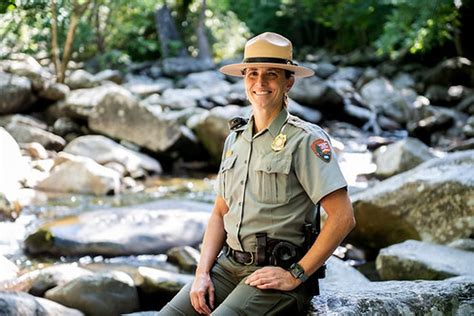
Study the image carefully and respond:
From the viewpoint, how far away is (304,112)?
15102mm

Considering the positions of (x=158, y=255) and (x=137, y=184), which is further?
(x=137, y=184)

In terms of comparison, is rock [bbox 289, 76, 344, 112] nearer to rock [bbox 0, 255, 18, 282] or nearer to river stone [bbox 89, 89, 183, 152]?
river stone [bbox 89, 89, 183, 152]

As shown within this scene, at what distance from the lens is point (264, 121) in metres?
2.62

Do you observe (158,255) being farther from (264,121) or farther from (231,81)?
(231,81)

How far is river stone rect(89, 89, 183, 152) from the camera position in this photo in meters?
11.6

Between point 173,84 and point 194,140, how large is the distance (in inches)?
422

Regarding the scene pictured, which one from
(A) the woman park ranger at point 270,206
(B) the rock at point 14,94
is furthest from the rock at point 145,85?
(A) the woman park ranger at point 270,206

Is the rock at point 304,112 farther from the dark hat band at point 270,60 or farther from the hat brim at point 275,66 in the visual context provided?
the dark hat band at point 270,60

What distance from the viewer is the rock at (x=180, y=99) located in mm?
15828

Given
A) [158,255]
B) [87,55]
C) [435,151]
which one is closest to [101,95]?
[158,255]

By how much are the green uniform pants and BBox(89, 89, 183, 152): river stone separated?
9.12 m

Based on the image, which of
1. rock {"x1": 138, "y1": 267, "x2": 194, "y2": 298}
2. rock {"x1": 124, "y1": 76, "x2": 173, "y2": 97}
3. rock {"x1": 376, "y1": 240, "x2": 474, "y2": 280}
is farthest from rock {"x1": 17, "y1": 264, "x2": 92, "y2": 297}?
rock {"x1": 124, "y1": 76, "x2": 173, "y2": 97}

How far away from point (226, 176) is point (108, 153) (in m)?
8.21

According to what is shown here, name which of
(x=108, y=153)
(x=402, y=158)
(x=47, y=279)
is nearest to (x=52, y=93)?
(x=108, y=153)
